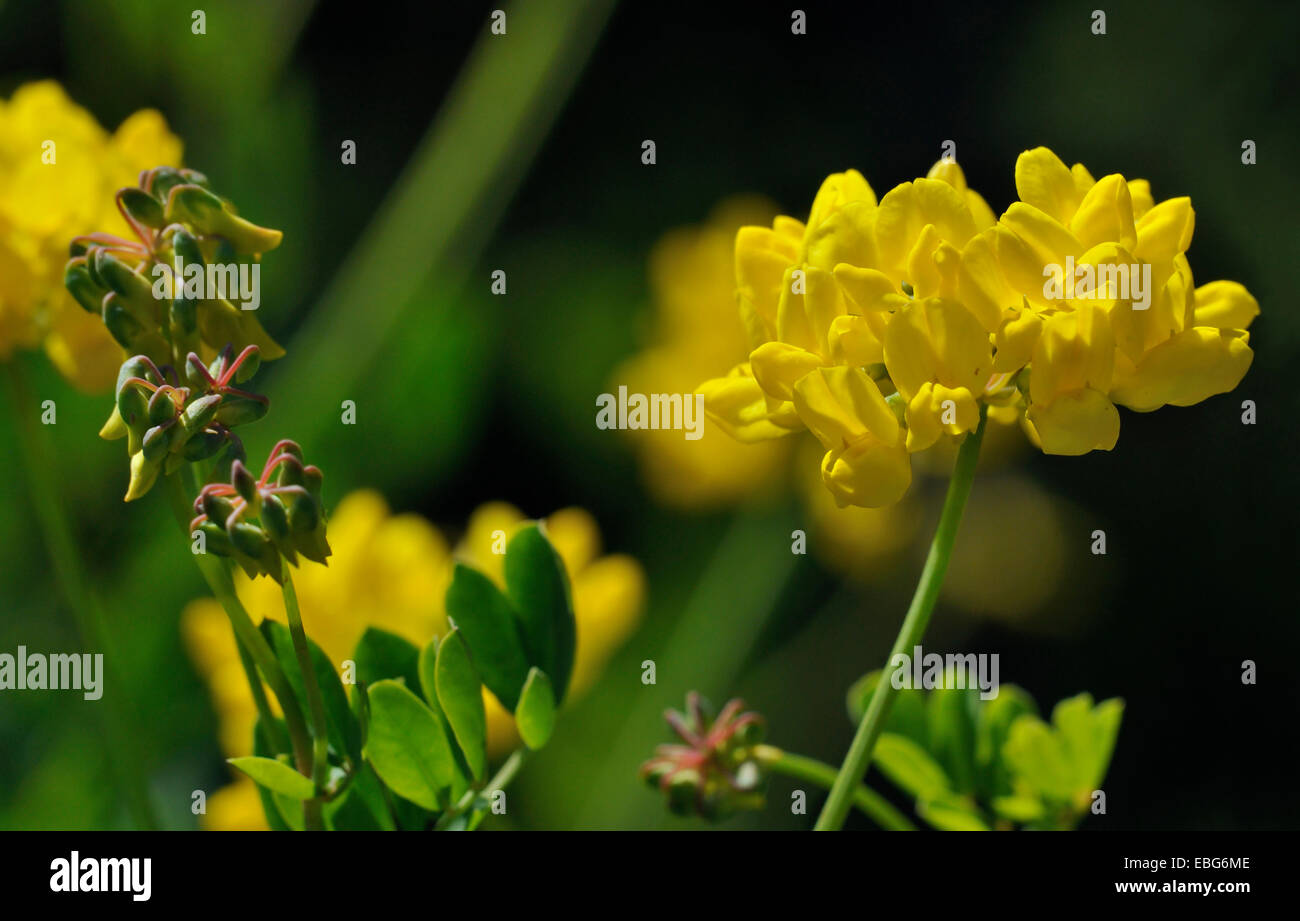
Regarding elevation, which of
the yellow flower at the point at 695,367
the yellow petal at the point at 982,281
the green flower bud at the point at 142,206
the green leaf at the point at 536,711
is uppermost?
the yellow flower at the point at 695,367

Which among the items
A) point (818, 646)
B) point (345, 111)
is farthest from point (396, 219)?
point (818, 646)

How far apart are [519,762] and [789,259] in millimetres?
339

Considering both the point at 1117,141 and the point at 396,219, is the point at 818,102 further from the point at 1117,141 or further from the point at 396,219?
the point at 396,219

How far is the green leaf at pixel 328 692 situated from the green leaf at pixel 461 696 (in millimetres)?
51

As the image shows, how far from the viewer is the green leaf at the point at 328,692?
0.75 metres

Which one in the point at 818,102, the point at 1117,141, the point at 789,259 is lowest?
the point at 789,259

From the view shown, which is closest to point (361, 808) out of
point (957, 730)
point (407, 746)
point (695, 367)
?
point (407, 746)

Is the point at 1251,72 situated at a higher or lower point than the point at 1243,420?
higher

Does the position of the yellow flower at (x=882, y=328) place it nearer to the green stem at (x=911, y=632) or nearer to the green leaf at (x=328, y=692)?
the green stem at (x=911, y=632)

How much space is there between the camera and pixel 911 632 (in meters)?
0.70

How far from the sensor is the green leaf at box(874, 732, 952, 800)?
0.96 meters

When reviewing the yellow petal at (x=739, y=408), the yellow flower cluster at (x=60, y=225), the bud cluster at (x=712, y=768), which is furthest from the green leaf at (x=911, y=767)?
the yellow flower cluster at (x=60, y=225)

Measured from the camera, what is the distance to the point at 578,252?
7.81ft

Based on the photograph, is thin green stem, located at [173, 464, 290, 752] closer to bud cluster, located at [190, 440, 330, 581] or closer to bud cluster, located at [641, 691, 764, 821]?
bud cluster, located at [190, 440, 330, 581]
